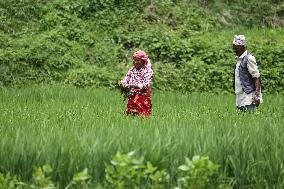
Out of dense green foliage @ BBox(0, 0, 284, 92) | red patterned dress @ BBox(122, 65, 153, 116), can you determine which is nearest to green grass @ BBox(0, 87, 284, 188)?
red patterned dress @ BBox(122, 65, 153, 116)

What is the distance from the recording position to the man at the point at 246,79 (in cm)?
693

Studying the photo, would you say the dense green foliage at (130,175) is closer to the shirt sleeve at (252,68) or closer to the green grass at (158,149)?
the green grass at (158,149)

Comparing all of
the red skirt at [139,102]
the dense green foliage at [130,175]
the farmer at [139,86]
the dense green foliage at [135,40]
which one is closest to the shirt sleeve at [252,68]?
the farmer at [139,86]

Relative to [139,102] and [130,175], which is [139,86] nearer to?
[139,102]

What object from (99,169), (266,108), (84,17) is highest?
(84,17)

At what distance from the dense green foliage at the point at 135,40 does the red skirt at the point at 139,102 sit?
6187 millimetres

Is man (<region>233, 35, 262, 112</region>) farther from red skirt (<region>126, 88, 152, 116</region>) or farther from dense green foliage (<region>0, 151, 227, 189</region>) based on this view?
dense green foliage (<region>0, 151, 227, 189</region>)

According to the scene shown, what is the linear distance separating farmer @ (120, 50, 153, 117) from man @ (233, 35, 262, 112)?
4.35 ft

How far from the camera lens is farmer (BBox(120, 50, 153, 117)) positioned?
Result: 7418 mm

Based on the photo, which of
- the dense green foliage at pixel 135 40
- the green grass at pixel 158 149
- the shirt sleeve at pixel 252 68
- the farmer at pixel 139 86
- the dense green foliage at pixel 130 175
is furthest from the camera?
the dense green foliage at pixel 135 40

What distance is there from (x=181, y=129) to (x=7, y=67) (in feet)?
32.8

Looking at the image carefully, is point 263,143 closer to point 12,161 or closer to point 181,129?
point 181,129

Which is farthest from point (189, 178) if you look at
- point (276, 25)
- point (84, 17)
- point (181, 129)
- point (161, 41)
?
point (276, 25)

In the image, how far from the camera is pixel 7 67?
44.7ft
